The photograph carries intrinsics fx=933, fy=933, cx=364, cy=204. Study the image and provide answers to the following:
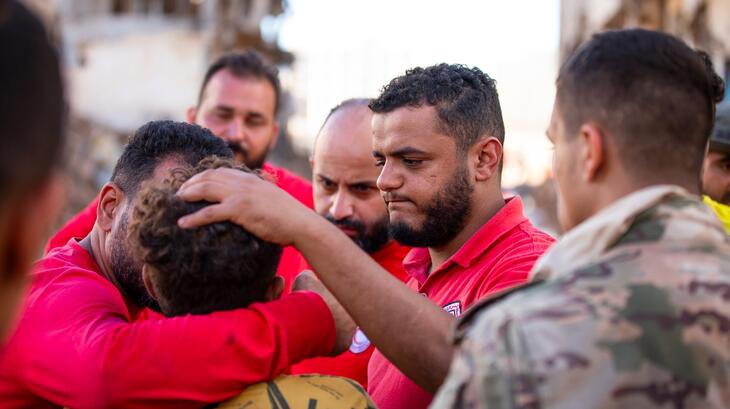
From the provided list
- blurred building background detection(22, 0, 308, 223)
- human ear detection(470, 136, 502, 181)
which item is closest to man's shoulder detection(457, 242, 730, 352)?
human ear detection(470, 136, 502, 181)

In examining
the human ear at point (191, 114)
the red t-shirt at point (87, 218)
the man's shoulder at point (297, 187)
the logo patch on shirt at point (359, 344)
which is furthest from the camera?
the human ear at point (191, 114)

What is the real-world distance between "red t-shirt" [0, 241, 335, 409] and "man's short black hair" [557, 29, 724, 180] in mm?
871

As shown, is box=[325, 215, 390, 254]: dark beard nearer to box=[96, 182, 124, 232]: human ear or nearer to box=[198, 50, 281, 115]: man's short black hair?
box=[96, 182, 124, 232]: human ear

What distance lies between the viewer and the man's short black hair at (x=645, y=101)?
2.04 metres

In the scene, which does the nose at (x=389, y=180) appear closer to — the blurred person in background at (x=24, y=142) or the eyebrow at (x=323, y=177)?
the eyebrow at (x=323, y=177)

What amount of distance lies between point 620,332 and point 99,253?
5.92 feet

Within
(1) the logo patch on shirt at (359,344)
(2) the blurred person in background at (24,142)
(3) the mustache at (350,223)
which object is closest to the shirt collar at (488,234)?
(1) the logo patch on shirt at (359,344)

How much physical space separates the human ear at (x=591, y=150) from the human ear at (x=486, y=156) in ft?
4.95

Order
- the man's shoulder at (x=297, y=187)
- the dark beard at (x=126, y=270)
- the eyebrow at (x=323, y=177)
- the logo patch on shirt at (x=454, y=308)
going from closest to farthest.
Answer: the dark beard at (x=126, y=270) → the logo patch on shirt at (x=454, y=308) → the eyebrow at (x=323, y=177) → the man's shoulder at (x=297, y=187)

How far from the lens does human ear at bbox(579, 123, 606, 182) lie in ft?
6.72

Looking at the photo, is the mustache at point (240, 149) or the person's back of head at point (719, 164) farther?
the mustache at point (240, 149)

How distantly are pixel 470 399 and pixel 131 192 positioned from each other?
153 cm

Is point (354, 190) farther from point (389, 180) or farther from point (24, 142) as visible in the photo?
point (24, 142)

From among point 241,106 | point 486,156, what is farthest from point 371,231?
point 241,106
